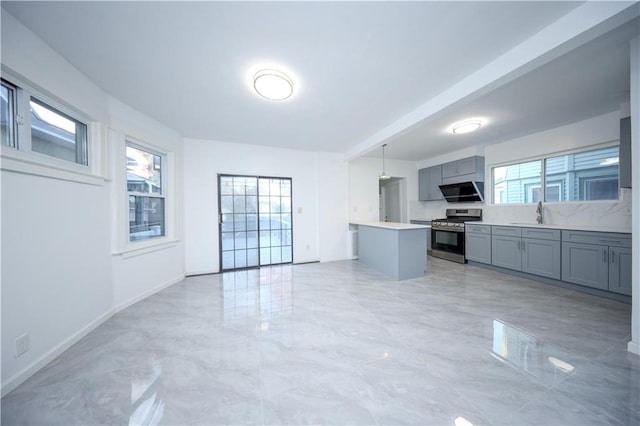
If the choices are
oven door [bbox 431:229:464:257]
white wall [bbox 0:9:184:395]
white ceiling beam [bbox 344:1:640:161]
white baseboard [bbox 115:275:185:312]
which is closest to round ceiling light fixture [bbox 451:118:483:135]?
white ceiling beam [bbox 344:1:640:161]

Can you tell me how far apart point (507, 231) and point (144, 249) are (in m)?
5.83

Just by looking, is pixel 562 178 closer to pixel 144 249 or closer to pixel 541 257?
pixel 541 257

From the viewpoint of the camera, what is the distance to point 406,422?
117cm

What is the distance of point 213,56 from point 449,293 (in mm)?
3872

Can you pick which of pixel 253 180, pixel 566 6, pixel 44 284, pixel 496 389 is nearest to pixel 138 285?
Answer: pixel 44 284

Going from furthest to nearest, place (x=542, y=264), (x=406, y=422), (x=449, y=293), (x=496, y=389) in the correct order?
(x=542, y=264), (x=449, y=293), (x=496, y=389), (x=406, y=422)

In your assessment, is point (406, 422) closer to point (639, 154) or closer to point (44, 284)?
point (639, 154)

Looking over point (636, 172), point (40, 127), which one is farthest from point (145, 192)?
point (636, 172)

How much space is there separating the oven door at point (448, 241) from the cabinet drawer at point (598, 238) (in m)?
1.61

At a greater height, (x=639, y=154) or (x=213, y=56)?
(x=213, y=56)

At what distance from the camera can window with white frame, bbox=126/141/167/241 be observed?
2.84 meters

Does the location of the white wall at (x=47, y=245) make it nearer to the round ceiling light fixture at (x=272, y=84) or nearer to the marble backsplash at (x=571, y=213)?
the round ceiling light fixture at (x=272, y=84)

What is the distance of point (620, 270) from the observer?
260 centimetres

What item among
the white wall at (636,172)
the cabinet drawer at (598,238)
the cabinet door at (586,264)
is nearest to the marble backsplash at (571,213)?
the cabinet drawer at (598,238)
